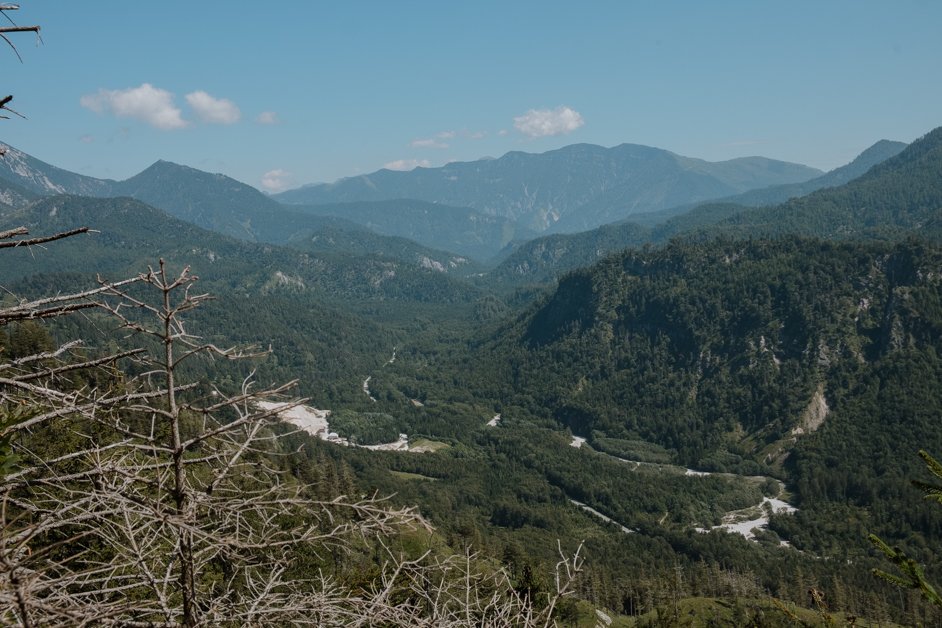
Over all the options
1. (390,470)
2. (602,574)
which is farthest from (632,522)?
(390,470)

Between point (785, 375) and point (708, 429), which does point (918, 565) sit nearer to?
point (708, 429)

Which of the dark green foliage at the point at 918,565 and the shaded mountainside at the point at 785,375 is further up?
the dark green foliage at the point at 918,565

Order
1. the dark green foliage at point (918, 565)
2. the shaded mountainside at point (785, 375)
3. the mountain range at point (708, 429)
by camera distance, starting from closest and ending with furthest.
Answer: the dark green foliage at point (918, 565), the mountain range at point (708, 429), the shaded mountainside at point (785, 375)

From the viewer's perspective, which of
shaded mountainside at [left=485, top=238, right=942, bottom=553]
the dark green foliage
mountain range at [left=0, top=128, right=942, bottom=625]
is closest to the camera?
the dark green foliage

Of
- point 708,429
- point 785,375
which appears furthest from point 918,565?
point 785,375

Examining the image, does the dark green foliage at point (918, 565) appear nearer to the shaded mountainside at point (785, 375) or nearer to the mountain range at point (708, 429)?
the mountain range at point (708, 429)

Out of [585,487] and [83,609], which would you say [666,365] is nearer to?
[585,487]

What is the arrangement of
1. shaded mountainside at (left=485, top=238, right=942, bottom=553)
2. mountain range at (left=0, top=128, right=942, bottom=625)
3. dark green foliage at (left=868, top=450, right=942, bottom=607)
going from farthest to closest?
shaded mountainside at (left=485, top=238, right=942, bottom=553) → mountain range at (left=0, top=128, right=942, bottom=625) → dark green foliage at (left=868, top=450, right=942, bottom=607)

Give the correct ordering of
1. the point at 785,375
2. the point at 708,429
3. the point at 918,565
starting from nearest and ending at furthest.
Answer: the point at 918,565 < the point at 708,429 < the point at 785,375

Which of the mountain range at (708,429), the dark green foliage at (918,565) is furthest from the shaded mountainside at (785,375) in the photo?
the dark green foliage at (918,565)

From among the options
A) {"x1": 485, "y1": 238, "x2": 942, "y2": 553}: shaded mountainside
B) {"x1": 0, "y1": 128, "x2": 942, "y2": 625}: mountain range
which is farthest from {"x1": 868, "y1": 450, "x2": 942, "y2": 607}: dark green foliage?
{"x1": 485, "y1": 238, "x2": 942, "y2": 553}: shaded mountainside

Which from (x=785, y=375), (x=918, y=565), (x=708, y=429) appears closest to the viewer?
(x=918, y=565)

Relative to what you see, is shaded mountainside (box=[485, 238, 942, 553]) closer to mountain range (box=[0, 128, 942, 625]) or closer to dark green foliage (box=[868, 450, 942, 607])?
mountain range (box=[0, 128, 942, 625])
